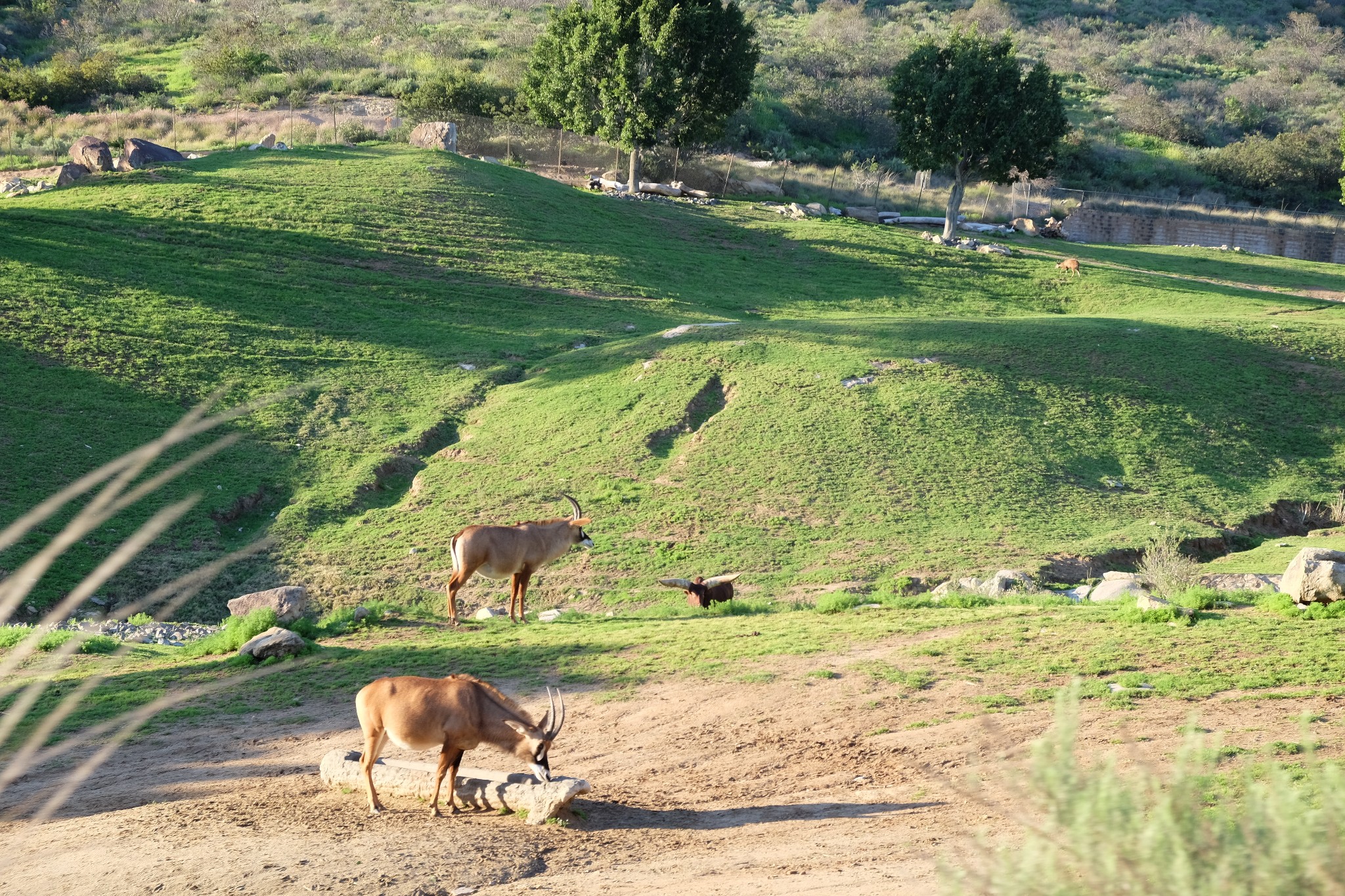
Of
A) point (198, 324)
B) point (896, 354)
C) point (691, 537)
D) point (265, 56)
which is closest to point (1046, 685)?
point (691, 537)

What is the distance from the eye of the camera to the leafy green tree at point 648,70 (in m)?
43.2

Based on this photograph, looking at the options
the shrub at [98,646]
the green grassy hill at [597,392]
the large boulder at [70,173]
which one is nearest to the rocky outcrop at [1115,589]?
the green grassy hill at [597,392]

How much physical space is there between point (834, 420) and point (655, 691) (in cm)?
1180

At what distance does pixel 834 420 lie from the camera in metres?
21.8

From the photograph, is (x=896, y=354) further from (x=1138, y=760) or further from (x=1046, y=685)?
(x=1138, y=760)

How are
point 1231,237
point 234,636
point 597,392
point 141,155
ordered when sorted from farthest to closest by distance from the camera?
point 1231,237
point 141,155
point 597,392
point 234,636

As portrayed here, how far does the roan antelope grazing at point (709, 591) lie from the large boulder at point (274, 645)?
5.27 meters

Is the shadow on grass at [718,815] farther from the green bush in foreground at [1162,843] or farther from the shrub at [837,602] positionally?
the shrub at [837,602]

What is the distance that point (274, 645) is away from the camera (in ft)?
40.7

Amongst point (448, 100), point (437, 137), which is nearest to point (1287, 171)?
point (448, 100)

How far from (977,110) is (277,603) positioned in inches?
1345

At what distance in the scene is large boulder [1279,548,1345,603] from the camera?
467 inches

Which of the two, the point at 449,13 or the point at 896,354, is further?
the point at 449,13

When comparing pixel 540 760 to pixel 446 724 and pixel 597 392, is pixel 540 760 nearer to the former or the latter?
pixel 446 724
